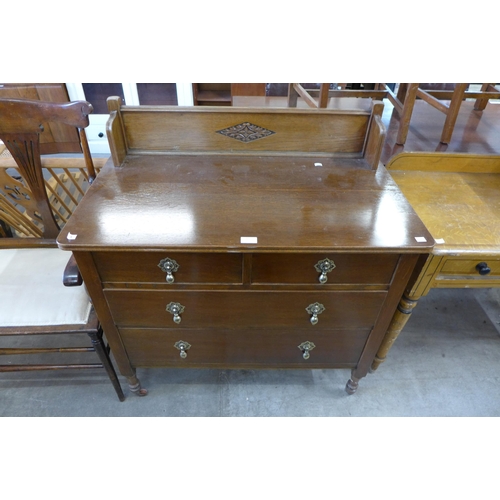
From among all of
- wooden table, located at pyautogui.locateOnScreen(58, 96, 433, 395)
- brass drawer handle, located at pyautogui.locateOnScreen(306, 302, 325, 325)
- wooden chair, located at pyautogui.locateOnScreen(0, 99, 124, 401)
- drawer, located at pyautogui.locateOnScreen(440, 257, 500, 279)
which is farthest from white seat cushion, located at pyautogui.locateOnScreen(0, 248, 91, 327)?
drawer, located at pyautogui.locateOnScreen(440, 257, 500, 279)

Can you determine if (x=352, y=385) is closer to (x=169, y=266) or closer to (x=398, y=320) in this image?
(x=398, y=320)

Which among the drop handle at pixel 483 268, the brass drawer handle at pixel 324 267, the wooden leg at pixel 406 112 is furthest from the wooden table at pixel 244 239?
the wooden leg at pixel 406 112

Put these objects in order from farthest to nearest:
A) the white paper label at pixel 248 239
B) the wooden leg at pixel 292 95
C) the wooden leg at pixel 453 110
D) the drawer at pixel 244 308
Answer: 1. the wooden leg at pixel 292 95
2. the wooden leg at pixel 453 110
3. the drawer at pixel 244 308
4. the white paper label at pixel 248 239

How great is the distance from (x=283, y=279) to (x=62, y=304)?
0.84 metres

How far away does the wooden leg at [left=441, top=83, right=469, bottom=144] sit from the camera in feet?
4.74

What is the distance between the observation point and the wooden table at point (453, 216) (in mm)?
1227

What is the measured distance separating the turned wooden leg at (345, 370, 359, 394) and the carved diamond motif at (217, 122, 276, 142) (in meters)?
1.10

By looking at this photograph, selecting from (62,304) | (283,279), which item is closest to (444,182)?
(283,279)

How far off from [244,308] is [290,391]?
679 mm

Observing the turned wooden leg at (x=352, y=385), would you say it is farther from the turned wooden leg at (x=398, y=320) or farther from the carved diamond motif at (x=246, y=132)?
the carved diamond motif at (x=246, y=132)

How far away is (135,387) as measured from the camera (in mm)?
1518

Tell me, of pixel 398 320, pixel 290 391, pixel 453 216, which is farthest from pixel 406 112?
pixel 290 391

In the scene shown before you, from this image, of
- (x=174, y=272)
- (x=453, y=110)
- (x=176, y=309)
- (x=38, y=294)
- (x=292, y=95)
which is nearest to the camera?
(x=174, y=272)

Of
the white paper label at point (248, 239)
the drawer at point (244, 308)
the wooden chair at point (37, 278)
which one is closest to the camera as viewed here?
the white paper label at point (248, 239)
